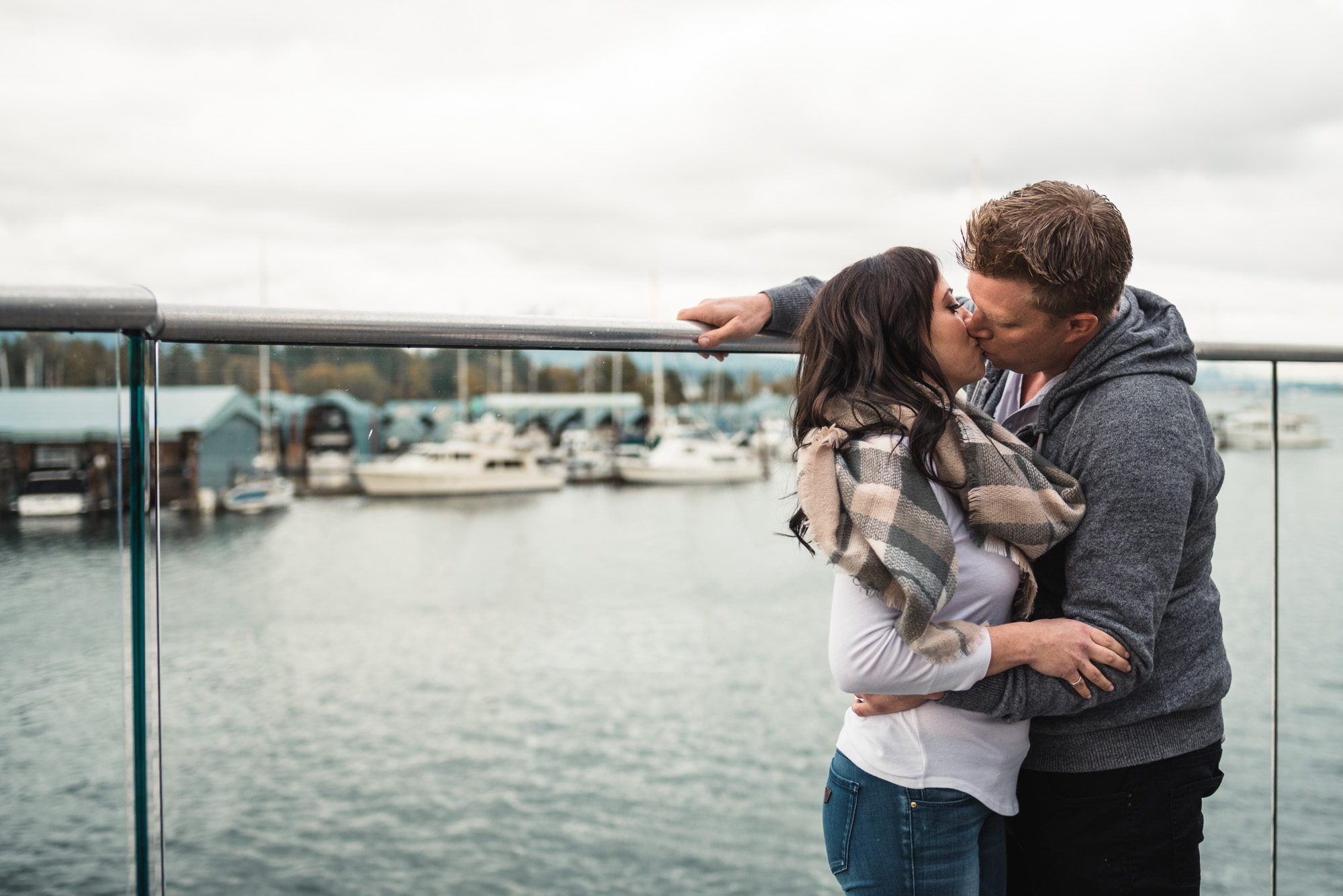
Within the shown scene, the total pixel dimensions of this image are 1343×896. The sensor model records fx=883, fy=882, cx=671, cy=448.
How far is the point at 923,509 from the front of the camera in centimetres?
97

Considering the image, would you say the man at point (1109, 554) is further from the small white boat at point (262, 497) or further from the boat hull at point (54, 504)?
the small white boat at point (262, 497)

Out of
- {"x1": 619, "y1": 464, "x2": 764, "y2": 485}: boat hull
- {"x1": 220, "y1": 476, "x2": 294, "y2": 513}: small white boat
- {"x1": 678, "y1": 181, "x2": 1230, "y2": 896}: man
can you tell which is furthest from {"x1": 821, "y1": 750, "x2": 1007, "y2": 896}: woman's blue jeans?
{"x1": 619, "y1": 464, "x2": 764, "y2": 485}: boat hull

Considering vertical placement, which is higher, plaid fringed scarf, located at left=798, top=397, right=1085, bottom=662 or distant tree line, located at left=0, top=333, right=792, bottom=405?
distant tree line, located at left=0, top=333, right=792, bottom=405

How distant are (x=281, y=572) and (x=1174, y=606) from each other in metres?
31.2

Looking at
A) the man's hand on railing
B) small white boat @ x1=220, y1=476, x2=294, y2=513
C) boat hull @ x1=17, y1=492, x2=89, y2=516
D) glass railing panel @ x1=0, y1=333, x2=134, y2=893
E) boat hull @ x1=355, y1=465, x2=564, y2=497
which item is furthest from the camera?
boat hull @ x1=355, y1=465, x2=564, y2=497

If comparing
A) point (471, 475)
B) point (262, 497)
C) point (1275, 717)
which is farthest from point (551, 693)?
point (1275, 717)

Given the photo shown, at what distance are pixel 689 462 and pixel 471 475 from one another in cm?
677

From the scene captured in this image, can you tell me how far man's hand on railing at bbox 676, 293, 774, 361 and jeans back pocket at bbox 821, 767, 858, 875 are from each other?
612 millimetres

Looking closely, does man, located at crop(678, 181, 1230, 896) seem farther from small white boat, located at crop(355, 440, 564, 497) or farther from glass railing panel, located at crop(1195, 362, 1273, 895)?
small white boat, located at crop(355, 440, 564, 497)

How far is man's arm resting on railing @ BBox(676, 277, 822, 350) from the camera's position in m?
1.30

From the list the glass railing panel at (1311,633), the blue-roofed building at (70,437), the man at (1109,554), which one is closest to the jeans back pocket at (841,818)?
the man at (1109,554)

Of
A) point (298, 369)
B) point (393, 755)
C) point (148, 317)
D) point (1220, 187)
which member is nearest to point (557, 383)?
point (298, 369)

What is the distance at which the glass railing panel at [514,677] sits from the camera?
50.3ft

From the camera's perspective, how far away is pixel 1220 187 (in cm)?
4569
